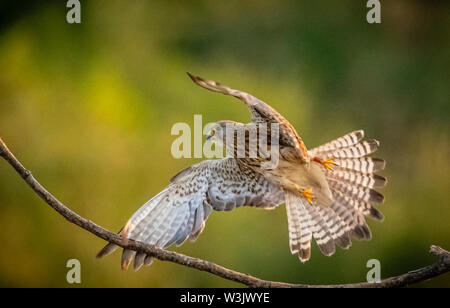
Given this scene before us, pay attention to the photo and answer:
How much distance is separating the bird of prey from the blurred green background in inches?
34.1

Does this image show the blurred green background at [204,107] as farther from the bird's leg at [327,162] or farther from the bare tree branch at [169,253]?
the bare tree branch at [169,253]

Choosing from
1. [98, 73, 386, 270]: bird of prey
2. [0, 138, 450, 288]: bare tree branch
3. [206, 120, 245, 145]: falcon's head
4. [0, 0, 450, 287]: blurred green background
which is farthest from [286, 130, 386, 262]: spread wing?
[0, 0, 450, 287]: blurred green background

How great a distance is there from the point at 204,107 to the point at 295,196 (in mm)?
1220

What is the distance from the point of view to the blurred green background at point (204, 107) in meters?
3.87

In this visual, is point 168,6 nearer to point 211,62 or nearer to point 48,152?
point 211,62

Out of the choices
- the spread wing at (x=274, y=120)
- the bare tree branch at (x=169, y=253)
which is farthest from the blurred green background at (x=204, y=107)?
the bare tree branch at (x=169, y=253)

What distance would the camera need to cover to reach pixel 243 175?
120 inches

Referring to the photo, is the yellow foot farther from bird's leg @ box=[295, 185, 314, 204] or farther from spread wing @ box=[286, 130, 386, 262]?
bird's leg @ box=[295, 185, 314, 204]

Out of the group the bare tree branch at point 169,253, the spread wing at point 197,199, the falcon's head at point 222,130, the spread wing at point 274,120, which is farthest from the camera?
the spread wing at point 197,199

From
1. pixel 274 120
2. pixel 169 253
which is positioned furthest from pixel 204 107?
pixel 169 253

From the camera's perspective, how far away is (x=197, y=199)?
9.90 ft

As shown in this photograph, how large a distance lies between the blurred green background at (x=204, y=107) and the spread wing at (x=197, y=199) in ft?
2.87

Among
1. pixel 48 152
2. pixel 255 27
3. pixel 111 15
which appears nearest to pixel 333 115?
pixel 255 27

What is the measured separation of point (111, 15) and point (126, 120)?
0.78 metres
